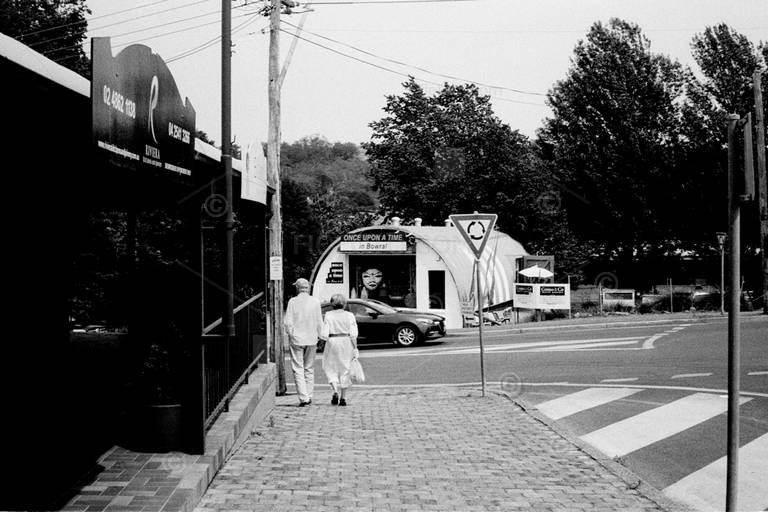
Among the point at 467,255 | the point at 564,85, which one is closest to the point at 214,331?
the point at 467,255

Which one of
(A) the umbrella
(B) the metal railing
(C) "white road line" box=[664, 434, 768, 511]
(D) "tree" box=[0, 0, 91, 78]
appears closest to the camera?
(C) "white road line" box=[664, 434, 768, 511]

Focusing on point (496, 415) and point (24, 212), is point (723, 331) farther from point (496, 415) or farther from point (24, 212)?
point (24, 212)

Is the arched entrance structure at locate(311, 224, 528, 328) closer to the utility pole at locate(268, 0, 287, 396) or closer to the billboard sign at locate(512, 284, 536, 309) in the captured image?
the billboard sign at locate(512, 284, 536, 309)

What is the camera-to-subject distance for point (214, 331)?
28.0 feet

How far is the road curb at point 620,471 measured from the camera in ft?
21.9

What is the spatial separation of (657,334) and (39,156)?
66.7 ft

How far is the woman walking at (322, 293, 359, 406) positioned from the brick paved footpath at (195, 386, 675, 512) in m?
0.95

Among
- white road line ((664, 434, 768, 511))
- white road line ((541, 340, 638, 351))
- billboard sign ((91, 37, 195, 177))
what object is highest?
billboard sign ((91, 37, 195, 177))

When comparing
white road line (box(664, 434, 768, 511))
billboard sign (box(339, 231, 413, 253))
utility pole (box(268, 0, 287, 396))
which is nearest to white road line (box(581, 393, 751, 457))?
white road line (box(664, 434, 768, 511))

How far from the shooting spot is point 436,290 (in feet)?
117

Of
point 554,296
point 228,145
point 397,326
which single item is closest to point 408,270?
point 554,296

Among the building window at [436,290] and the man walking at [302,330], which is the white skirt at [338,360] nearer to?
the man walking at [302,330]

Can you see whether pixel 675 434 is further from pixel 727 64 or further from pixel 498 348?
pixel 727 64

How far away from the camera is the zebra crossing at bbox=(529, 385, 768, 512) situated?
296 inches
